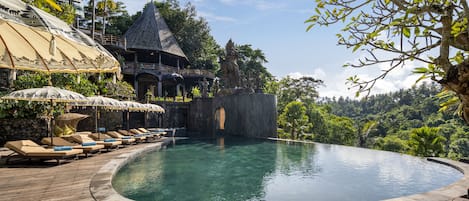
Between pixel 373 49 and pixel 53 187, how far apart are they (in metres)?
6.33

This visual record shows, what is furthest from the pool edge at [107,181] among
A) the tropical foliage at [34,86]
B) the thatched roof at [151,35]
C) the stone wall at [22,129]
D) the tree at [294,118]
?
the thatched roof at [151,35]

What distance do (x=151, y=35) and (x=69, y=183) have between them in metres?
30.8

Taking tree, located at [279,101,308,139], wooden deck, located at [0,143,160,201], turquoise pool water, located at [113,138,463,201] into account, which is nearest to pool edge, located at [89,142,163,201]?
wooden deck, located at [0,143,160,201]

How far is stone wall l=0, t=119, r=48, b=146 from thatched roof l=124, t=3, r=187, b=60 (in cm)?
2088

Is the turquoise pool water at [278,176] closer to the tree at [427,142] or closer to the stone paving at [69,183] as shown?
the stone paving at [69,183]

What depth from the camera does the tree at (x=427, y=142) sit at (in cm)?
1304

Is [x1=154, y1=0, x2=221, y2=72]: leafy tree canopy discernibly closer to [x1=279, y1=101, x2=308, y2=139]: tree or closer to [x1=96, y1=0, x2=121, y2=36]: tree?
[x1=96, y1=0, x2=121, y2=36]: tree

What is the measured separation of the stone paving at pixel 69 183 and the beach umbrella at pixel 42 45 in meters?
2.41

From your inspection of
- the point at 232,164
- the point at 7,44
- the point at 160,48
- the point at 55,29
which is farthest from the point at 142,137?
the point at 160,48

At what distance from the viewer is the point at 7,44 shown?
4.62 metres

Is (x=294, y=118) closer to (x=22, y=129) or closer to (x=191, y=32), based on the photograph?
(x=22, y=129)

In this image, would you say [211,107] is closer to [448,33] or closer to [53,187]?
[53,187]

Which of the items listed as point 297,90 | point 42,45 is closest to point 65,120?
point 42,45

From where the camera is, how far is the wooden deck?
4.97 m
